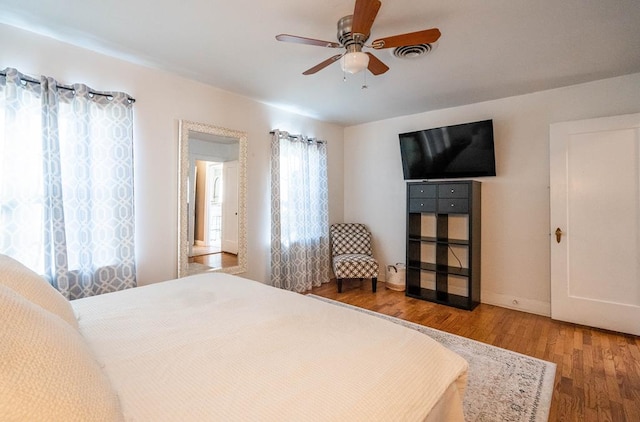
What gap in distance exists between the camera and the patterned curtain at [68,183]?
214 cm

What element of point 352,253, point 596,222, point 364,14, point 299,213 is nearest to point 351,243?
point 352,253

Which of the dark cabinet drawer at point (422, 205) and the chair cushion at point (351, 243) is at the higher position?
the dark cabinet drawer at point (422, 205)

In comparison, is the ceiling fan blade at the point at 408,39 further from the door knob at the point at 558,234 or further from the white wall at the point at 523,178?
the door knob at the point at 558,234

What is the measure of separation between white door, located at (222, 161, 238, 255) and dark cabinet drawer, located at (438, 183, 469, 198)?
8.56 feet

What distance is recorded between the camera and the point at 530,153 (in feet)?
11.2

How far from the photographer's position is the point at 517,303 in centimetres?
352

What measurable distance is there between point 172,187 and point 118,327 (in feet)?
6.19

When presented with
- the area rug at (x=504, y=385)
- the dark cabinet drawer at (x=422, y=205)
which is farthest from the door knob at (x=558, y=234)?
the area rug at (x=504, y=385)

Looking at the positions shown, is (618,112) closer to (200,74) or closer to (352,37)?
(352,37)

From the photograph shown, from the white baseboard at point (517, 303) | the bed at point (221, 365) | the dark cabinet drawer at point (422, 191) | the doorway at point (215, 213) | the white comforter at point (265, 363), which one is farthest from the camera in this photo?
the dark cabinet drawer at point (422, 191)

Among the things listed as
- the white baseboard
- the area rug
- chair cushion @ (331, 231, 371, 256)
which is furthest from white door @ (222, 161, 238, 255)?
the white baseboard

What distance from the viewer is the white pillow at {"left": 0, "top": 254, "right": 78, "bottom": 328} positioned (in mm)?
1042

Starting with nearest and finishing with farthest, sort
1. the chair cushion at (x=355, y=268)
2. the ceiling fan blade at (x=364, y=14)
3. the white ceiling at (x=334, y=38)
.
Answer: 1. the ceiling fan blade at (x=364, y=14)
2. the white ceiling at (x=334, y=38)
3. the chair cushion at (x=355, y=268)

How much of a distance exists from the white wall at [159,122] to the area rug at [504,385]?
256 cm
